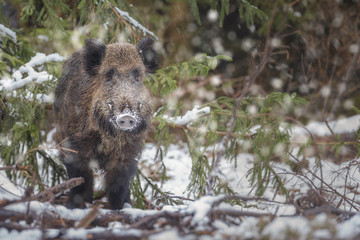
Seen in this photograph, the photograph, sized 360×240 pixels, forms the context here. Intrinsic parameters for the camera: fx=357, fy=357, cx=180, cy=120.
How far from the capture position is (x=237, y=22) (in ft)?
27.6

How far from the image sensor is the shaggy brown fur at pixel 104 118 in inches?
133

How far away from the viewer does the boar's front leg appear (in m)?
3.67

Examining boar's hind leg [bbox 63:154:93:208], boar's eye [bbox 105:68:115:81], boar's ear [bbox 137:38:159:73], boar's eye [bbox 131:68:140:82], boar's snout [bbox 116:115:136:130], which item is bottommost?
boar's hind leg [bbox 63:154:93:208]

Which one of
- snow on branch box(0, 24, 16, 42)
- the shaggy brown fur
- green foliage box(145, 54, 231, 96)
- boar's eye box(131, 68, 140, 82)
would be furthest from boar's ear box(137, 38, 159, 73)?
snow on branch box(0, 24, 16, 42)

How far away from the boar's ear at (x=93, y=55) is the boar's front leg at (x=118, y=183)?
3.32 ft

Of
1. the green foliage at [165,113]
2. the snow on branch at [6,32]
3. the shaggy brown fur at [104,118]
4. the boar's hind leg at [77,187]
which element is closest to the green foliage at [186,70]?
the green foliage at [165,113]

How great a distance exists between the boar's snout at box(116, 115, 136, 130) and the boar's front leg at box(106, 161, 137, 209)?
0.87m

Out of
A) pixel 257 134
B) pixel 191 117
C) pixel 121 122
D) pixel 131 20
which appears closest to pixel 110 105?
pixel 121 122

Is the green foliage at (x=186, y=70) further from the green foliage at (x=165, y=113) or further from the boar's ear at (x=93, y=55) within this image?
the boar's ear at (x=93, y=55)

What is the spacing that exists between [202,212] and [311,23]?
310 inches

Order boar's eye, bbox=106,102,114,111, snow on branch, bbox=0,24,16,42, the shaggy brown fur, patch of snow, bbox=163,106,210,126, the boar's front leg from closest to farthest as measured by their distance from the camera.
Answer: boar's eye, bbox=106,102,114,111 < the shaggy brown fur < the boar's front leg < patch of snow, bbox=163,106,210,126 < snow on branch, bbox=0,24,16,42

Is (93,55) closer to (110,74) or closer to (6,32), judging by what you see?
(110,74)

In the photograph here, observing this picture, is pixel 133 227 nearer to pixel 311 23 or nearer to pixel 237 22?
pixel 237 22

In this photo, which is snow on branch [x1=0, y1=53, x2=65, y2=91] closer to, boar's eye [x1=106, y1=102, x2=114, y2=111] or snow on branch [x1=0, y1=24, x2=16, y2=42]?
snow on branch [x1=0, y1=24, x2=16, y2=42]
